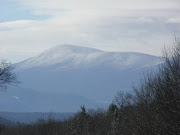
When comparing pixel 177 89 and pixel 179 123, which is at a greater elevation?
pixel 177 89

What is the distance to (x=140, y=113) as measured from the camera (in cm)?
2394

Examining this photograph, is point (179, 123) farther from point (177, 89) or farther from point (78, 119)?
point (78, 119)

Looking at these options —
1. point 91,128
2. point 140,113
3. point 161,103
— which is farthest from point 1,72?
point 91,128

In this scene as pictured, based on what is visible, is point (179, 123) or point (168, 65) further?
point (168, 65)

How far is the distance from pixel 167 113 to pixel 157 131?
141 cm

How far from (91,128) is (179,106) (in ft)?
107

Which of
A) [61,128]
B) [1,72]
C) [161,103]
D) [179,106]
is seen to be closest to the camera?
[179,106]

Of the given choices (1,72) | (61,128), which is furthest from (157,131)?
(61,128)

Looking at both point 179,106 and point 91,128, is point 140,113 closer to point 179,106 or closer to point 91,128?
point 179,106

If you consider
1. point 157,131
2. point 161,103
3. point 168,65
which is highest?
point 168,65

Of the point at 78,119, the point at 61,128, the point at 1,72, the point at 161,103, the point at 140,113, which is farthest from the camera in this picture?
the point at 61,128

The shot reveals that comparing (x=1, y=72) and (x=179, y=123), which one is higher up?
(x=1, y=72)

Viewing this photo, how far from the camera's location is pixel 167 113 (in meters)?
19.3

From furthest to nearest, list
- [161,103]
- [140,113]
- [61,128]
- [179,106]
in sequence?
[61,128]
[140,113]
[161,103]
[179,106]
